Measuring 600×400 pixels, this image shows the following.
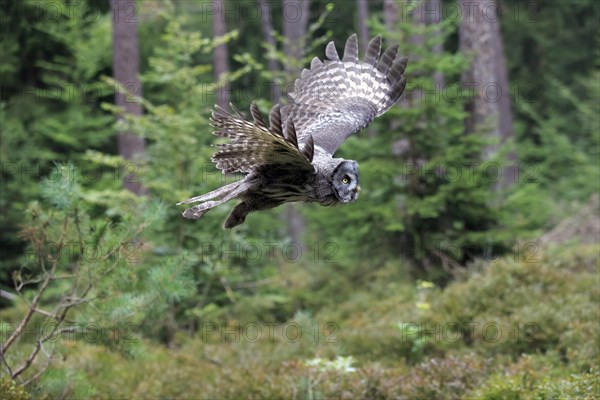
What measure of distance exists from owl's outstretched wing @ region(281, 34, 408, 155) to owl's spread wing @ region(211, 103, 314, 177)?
54.9 inches

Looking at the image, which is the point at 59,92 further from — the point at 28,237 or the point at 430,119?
the point at 28,237

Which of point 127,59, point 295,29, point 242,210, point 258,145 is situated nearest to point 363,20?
point 295,29

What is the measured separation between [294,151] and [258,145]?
278mm

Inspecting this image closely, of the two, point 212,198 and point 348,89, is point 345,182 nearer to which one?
point 212,198

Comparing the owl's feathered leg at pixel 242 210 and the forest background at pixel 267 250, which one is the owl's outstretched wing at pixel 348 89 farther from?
the forest background at pixel 267 250

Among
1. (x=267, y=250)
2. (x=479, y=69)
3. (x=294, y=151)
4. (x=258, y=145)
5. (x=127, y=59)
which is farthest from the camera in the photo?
(x=127, y=59)

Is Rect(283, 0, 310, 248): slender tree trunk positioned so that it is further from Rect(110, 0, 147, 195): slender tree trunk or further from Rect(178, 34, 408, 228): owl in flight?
Rect(178, 34, 408, 228): owl in flight

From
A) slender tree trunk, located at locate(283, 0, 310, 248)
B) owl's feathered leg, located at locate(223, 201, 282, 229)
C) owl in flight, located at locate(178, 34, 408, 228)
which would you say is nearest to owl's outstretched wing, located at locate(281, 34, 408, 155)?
owl in flight, located at locate(178, 34, 408, 228)

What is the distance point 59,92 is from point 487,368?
36.3 feet

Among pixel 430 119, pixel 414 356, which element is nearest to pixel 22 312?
pixel 414 356

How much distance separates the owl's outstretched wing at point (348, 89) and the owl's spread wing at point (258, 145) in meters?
1.39

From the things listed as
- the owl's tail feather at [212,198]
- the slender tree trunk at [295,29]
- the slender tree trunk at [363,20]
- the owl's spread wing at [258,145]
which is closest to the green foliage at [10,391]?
the owl's tail feather at [212,198]

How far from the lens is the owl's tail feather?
4.68m

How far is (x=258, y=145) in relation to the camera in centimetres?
465
